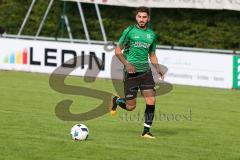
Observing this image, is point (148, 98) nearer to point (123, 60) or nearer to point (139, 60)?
point (139, 60)

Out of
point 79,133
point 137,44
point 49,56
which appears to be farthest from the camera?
point 49,56

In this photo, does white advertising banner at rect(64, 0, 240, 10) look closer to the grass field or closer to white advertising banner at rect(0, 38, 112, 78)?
white advertising banner at rect(0, 38, 112, 78)

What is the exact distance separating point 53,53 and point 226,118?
12.3 meters

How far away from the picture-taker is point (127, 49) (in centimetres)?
1404

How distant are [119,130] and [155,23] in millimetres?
19977

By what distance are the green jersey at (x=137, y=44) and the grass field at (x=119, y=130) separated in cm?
141

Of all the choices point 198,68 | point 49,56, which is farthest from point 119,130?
point 49,56

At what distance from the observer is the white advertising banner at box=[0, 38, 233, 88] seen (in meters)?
26.3

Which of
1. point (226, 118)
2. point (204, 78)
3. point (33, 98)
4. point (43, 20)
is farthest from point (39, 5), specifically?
point (226, 118)

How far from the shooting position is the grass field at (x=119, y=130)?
12.0m

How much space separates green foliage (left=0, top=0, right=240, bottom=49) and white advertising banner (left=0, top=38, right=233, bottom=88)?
546 centimetres

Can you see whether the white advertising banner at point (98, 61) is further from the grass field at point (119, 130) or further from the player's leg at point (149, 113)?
the player's leg at point (149, 113)

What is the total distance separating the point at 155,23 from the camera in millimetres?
34438

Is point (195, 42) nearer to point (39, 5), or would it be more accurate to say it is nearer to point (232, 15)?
point (232, 15)
